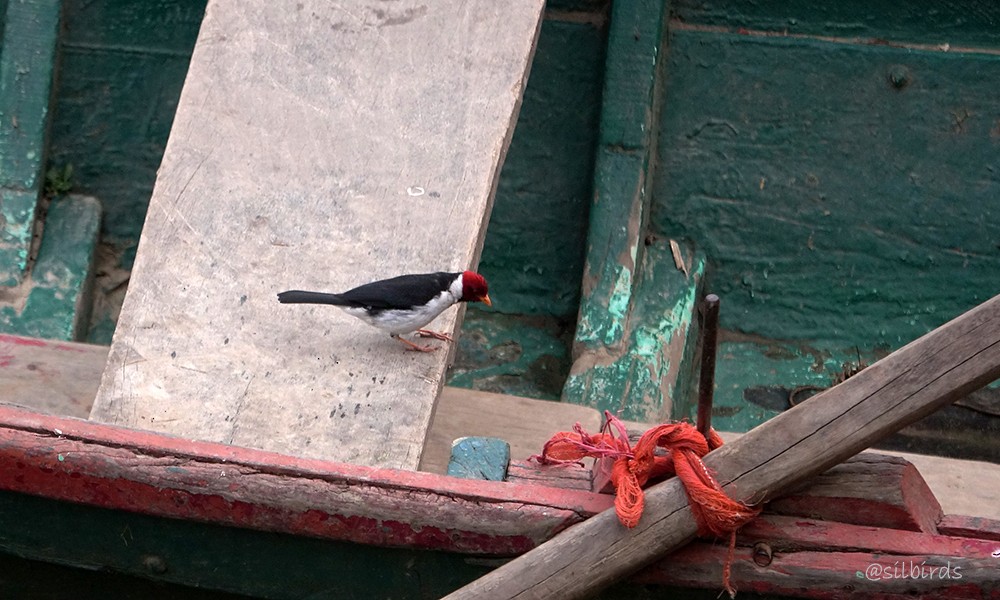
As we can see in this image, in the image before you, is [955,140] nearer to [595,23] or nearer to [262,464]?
[595,23]

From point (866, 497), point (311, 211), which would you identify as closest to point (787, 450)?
point (866, 497)


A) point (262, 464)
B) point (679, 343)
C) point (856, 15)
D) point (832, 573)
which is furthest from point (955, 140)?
point (262, 464)

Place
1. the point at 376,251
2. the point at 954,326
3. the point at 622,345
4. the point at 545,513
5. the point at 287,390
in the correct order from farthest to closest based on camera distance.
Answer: the point at 622,345 → the point at 376,251 → the point at 287,390 → the point at 545,513 → the point at 954,326

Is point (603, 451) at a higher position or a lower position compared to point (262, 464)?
higher

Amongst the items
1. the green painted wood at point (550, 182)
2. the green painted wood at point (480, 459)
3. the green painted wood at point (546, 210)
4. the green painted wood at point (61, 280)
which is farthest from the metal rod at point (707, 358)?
the green painted wood at point (61, 280)

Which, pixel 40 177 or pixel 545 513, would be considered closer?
pixel 545 513

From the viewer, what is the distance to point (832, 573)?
1997 millimetres

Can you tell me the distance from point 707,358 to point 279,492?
2.50ft

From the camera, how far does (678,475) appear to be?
202cm

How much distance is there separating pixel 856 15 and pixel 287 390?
2.36 metres

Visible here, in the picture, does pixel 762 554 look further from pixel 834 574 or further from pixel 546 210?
pixel 546 210

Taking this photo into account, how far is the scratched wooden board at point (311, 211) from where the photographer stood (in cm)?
262

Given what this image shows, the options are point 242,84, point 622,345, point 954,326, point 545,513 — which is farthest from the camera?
point 622,345

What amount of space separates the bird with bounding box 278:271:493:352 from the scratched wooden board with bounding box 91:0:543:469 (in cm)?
10
